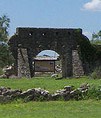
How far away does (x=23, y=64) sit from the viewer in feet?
139

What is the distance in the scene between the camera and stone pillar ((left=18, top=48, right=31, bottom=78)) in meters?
41.7

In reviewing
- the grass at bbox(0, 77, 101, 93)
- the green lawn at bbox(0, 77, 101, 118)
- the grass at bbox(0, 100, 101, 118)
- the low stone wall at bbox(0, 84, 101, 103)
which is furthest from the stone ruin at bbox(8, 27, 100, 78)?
the grass at bbox(0, 100, 101, 118)

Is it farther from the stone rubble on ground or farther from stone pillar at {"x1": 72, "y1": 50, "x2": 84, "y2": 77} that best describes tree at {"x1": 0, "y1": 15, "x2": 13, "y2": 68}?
the stone rubble on ground

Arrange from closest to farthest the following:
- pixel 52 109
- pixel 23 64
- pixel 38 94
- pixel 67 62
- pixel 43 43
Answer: pixel 52 109, pixel 38 94, pixel 23 64, pixel 43 43, pixel 67 62

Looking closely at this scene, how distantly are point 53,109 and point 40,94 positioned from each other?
246 centimetres

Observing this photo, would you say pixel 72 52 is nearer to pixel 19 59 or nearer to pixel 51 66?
pixel 19 59

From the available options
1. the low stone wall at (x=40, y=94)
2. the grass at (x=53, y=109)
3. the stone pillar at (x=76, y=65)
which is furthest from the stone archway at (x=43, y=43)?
the grass at (x=53, y=109)

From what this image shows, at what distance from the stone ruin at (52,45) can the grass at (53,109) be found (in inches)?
979

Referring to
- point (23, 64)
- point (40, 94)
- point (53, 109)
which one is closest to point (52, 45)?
point (23, 64)

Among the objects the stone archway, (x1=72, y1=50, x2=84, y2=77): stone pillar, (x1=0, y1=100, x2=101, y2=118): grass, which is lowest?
(x1=0, y1=100, x2=101, y2=118): grass

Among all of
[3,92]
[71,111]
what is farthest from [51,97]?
[71,111]

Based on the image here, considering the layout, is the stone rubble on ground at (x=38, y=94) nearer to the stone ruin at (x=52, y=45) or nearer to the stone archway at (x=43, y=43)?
the stone ruin at (x=52, y=45)

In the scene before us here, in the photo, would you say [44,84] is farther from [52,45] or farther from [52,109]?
[52,45]

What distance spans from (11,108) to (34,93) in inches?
85.4
